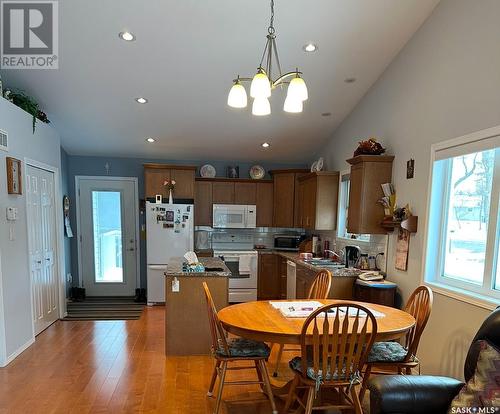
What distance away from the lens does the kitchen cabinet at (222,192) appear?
5.29m

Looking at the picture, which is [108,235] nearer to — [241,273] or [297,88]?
[241,273]

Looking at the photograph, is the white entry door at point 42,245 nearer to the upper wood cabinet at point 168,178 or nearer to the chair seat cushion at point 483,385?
the upper wood cabinet at point 168,178

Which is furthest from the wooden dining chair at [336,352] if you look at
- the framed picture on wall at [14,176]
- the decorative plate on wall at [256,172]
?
the decorative plate on wall at [256,172]

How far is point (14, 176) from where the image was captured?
9.87 ft

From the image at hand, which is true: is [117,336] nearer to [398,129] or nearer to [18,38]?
[18,38]

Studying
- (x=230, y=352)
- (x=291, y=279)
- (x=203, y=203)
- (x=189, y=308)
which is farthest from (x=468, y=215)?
(x=203, y=203)

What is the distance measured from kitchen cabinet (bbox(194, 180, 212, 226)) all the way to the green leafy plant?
246 centimetres

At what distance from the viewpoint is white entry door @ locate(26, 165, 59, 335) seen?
3473 millimetres

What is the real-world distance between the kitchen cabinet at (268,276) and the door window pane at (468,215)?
2858 mm

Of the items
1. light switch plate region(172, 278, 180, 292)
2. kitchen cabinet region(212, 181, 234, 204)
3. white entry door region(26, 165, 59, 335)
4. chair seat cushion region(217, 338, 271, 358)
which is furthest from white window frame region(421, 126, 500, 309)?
white entry door region(26, 165, 59, 335)

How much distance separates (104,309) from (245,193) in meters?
2.90

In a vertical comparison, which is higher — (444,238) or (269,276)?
(444,238)

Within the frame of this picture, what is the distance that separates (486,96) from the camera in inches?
85.1

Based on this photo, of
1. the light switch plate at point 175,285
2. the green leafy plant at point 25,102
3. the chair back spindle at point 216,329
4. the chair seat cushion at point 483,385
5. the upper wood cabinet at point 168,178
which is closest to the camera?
the chair seat cushion at point 483,385
